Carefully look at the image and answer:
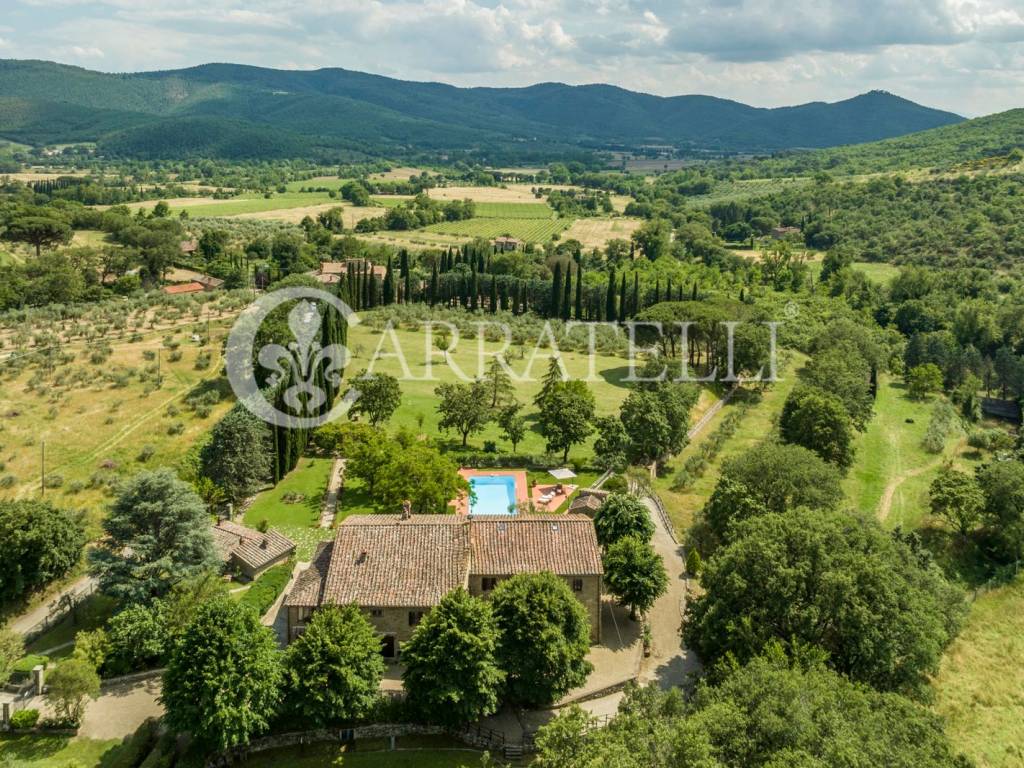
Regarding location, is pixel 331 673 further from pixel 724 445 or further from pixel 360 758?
pixel 724 445

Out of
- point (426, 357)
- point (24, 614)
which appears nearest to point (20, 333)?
point (426, 357)

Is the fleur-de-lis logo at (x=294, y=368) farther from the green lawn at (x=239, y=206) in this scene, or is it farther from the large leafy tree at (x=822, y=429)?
the green lawn at (x=239, y=206)

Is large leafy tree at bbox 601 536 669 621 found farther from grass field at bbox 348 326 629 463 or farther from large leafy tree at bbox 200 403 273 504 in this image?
large leafy tree at bbox 200 403 273 504

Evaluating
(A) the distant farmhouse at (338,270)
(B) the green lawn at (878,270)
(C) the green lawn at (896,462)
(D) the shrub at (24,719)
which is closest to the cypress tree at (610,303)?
(A) the distant farmhouse at (338,270)

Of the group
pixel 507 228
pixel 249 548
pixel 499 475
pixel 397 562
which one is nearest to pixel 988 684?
pixel 499 475

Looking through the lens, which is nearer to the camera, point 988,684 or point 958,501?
point 988,684

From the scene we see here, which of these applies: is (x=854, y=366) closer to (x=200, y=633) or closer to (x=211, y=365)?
(x=211, y=365)
